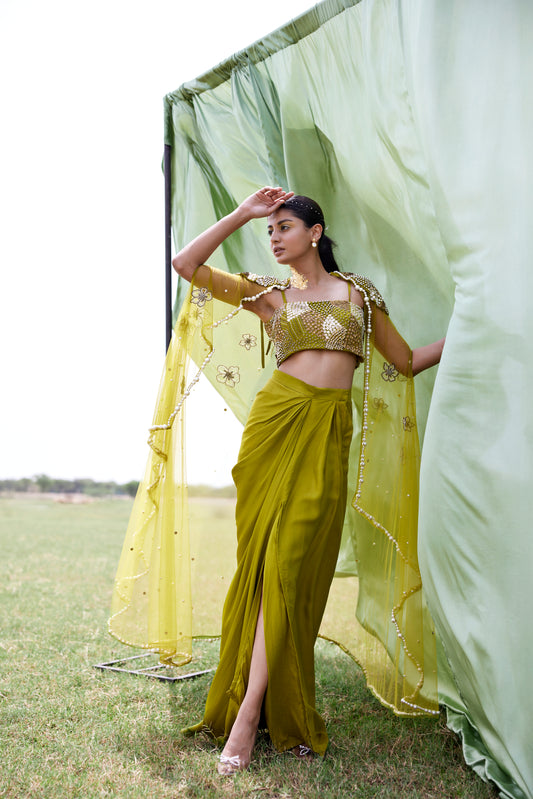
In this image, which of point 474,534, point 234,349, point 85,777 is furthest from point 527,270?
point 85,777

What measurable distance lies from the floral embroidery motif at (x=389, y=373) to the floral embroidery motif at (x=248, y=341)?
0.58 m

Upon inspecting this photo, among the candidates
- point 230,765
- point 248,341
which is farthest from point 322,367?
point 230,765

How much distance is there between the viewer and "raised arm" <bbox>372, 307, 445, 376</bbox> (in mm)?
2648

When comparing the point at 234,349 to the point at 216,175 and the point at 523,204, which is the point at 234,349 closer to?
the point at 216,175

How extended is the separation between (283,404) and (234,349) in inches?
26.5

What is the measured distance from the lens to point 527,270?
189 cm

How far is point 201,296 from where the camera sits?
2.71 meters

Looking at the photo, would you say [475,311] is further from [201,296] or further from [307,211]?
[201,296]

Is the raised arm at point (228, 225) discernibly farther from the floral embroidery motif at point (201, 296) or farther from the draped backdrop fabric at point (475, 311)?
the draped backdrop fabric at point (475, 311)

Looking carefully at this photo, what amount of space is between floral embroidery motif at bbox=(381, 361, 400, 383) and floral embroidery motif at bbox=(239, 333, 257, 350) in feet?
1.91

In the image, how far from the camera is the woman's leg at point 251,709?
219cm

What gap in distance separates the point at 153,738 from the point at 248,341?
1514 millimetres

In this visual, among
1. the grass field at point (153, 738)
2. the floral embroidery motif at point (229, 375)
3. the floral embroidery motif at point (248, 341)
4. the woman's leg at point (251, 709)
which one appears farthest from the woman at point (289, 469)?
the floral embroidery motif at point (229, 375)

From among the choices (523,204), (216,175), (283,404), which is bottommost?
(283,404)
